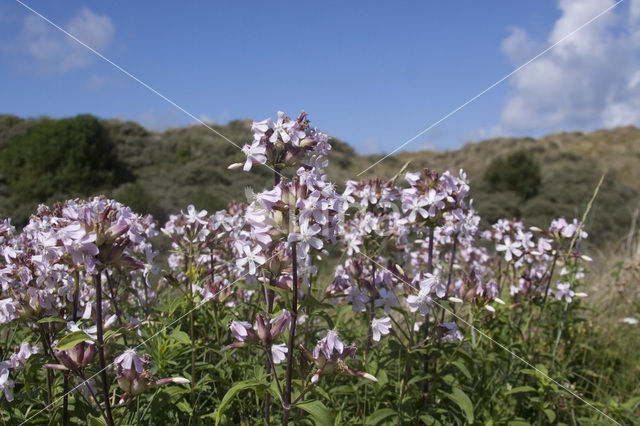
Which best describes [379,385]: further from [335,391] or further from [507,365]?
→ [507,365]

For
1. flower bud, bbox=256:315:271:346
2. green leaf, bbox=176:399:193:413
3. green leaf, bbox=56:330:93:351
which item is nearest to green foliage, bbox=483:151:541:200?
green leaf, bbox=176:399:193:413

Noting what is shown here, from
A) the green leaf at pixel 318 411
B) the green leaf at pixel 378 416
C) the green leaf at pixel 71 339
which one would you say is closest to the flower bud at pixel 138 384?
the green leaf at pixel 71 339

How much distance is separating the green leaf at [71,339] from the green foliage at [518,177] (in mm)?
17997

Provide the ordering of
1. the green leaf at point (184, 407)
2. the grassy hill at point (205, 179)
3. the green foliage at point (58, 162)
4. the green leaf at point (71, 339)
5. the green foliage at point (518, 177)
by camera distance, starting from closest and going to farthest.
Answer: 1. the green leaf at point (71, 339)
2. the green leaf at point (184, 407)
3. the grassy hill at point (205, 179)
4. the green foliage at point (58, 162)
5. the green foliage at point (518, 177)

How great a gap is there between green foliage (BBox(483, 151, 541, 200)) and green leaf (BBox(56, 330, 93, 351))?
17997 mm

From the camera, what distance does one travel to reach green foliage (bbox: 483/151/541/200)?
1809cm

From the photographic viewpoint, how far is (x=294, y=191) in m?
1.71

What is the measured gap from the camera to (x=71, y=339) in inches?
63.3

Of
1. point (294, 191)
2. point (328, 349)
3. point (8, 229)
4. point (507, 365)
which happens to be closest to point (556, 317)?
point (507, 365)

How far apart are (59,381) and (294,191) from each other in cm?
154

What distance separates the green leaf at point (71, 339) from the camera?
1.55m

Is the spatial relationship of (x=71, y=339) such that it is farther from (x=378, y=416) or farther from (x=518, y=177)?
(x=518, y=177)

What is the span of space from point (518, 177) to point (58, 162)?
15.7m

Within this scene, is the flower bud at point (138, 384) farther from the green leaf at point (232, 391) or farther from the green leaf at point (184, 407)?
the green leaf at point (184, 407)
